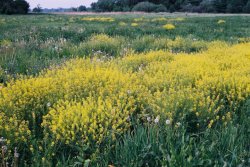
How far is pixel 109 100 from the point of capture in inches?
148

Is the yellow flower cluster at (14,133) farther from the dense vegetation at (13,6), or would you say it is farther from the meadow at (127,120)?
the dense vegetation at (13,6)

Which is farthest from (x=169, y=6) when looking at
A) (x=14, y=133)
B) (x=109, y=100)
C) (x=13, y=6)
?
(x=14, y=133)

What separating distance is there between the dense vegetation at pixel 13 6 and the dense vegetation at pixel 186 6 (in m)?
21.0

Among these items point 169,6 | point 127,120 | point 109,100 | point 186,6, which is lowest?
point 127,120

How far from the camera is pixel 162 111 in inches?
136

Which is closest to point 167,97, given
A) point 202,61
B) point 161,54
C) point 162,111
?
point 162,111

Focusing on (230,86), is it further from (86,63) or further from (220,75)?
(86,63)

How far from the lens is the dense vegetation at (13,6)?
53.6m

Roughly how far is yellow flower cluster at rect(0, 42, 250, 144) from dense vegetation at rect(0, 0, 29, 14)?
53.3 metres

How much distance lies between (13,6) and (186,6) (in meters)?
38.9

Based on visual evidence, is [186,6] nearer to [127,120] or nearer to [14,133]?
[127,120]

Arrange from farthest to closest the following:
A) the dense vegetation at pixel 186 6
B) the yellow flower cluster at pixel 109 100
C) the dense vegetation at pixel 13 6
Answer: the dense vegetation at pixel 186 6 < the dense vegetation at pixel 13 6 < the yellow flower cluster at pixel 109 100

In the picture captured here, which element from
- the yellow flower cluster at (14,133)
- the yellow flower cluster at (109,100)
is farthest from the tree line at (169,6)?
the yellow flower cluster at (14,133)

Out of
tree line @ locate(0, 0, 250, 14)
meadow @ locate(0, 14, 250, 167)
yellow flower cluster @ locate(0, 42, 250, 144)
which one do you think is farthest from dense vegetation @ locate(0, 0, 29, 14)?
yellow flower cluster @ locate(0, 42, 250, 144)
